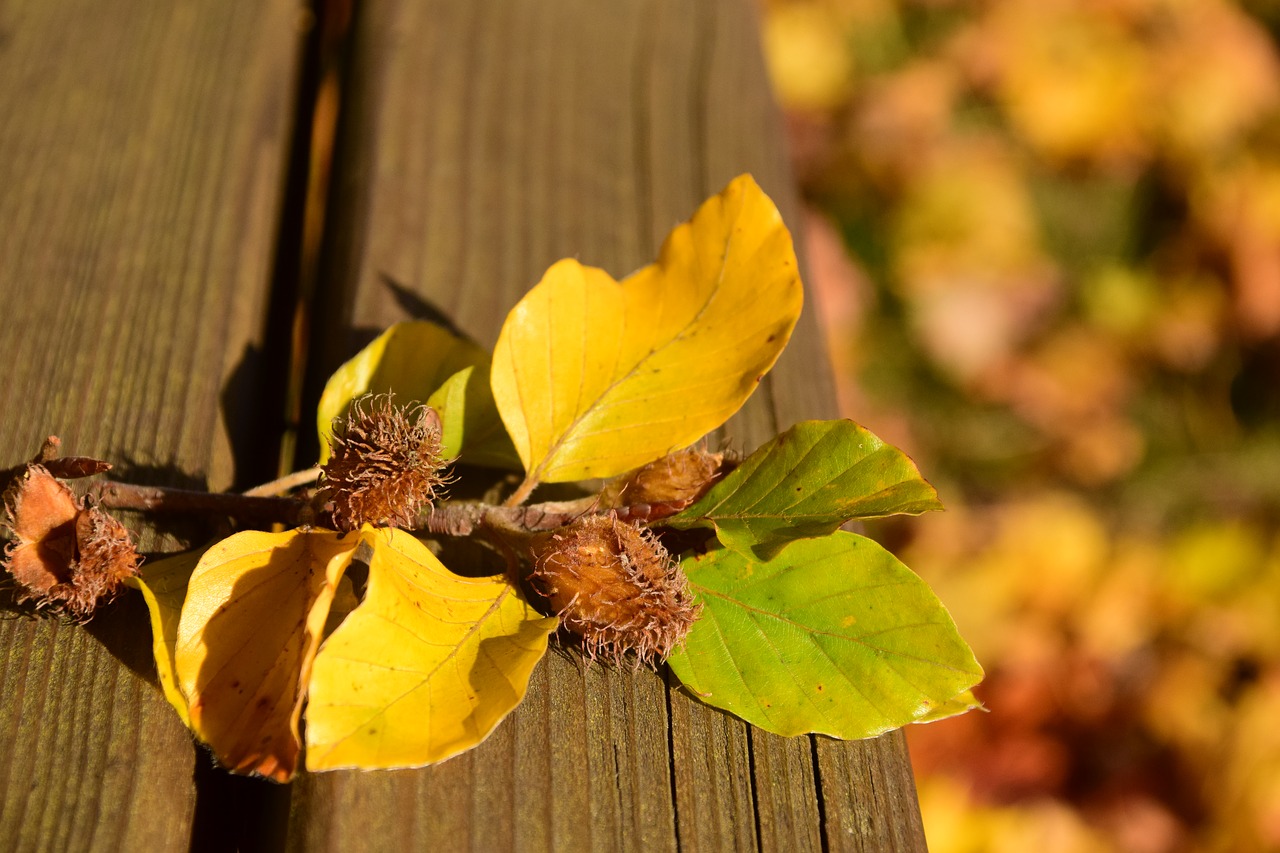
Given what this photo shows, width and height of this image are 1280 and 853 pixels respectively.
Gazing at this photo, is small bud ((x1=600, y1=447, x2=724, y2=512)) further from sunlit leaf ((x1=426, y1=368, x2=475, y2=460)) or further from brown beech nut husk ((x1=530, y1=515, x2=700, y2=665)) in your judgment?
sunlit leaf ((x1=426, y1=368, x2=475, y2=460))

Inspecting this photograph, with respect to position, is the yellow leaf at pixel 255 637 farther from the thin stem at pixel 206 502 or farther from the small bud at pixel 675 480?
the small bud at pixel 675 480

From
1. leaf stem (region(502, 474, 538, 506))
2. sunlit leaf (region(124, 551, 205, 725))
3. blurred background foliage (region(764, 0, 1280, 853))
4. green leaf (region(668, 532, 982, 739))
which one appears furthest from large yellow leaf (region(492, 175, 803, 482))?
blurred background foliage (region(764, 0, 1280, 853))

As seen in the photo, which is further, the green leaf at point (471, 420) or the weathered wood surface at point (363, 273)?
the green leaf at point (471, 420)

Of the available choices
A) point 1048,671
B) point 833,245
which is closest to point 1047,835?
point 1048,671

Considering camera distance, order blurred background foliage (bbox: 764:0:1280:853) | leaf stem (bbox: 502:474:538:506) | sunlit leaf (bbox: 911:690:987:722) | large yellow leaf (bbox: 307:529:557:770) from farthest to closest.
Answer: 1. blurred background foliage (bbox: 764:0:1280:853)
2. leaf stem (bbox: 502:474:538:506)
3. sunlit leaf (bbox: 911:690:987:722)
4. large yellow leaf (bbox: 307:529:557:770)

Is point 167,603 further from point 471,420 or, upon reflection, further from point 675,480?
point 675,480

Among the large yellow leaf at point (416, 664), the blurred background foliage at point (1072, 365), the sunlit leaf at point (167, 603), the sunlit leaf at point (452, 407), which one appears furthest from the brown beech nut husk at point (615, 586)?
the blurred background foliage at point (1072, 365)
